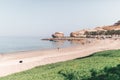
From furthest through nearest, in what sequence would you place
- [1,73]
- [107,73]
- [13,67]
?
1. [13,67]
2. [1,73]
3. [107,73]

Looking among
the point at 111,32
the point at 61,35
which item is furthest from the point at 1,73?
the point at 61,35

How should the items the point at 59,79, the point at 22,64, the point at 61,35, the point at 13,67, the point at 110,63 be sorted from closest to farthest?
the point at 59,79 → the point at 110,63 → the point at 13,67 → the point at 22,64 → the point at 61,35

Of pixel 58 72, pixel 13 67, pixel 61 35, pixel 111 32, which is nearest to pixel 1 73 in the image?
pixel 13 67

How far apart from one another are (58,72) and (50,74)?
56cm

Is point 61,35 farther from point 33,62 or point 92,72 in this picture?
point 92,72

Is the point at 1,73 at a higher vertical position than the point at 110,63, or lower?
lower

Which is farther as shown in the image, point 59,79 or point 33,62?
point 33,62

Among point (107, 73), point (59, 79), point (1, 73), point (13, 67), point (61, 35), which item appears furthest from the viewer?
point (61, 35)

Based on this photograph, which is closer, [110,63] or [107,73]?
[107,73]

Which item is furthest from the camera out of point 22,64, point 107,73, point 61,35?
point 61,35

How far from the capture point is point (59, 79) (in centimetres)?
1370

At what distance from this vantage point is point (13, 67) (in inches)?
1082

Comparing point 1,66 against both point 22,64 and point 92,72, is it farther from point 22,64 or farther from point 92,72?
point 92,72

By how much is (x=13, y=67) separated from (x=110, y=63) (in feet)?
42.8
